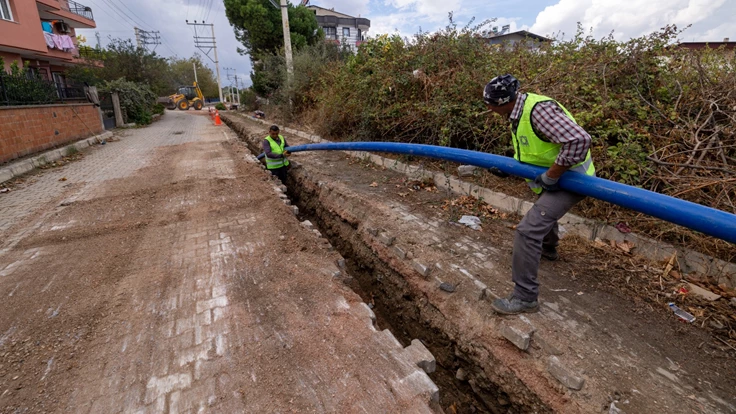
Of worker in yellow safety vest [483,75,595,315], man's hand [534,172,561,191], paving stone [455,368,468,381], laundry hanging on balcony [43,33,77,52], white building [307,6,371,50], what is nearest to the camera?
worker in yellow safety vest [483,75,595,315]

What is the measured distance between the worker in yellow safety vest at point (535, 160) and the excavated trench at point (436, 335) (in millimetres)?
498

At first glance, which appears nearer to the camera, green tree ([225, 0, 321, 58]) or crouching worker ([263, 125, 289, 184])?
crouching worker ([263, 125, 289, 184])

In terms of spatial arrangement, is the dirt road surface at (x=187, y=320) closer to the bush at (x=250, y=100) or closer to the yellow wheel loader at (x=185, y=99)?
the bush at (x=250, y=100)

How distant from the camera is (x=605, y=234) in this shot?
3.44 m

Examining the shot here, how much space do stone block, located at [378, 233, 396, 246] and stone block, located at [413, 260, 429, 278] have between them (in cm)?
52

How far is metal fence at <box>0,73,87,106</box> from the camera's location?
853cm

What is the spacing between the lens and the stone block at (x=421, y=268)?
3322 millimetres

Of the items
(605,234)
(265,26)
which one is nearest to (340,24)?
(265,26)

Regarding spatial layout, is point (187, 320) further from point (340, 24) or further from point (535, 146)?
point (340, 24)

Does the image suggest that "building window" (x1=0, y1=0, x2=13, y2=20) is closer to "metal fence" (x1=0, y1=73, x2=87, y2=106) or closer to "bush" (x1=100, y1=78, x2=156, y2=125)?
"bush" (x1=100, y1=78, x2=156, y2=125)

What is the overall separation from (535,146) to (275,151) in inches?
213

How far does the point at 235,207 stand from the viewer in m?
5.11

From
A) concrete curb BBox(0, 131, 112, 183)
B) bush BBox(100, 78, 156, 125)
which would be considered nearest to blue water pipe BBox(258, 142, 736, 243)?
concrete curb BBox(0, 131, 112, 183)

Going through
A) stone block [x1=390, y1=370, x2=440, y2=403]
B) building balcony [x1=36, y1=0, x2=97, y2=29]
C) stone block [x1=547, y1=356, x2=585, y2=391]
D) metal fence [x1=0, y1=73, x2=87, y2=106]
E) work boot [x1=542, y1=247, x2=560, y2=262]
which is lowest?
stone block [x1=390, y1=370, x2=440, y2=403]
